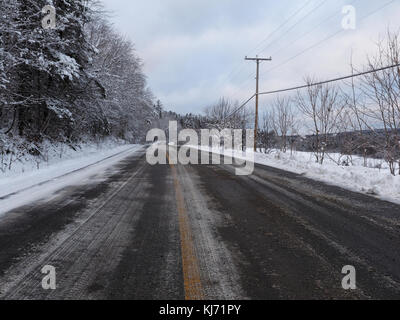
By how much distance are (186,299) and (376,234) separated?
351 centimetres

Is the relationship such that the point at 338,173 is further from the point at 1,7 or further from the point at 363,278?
the point at 1,7

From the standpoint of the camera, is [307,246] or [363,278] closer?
[363,278]

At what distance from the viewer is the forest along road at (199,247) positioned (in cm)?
258

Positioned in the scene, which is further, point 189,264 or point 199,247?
point 199,247

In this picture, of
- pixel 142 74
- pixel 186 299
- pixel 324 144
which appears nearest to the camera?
pixel 186 299

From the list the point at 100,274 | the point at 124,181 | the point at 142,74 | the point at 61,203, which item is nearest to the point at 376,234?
the point at 100,274

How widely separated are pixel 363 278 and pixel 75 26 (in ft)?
54.8

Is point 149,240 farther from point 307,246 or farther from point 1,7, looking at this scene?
point 1,7

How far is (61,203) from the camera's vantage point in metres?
5.82

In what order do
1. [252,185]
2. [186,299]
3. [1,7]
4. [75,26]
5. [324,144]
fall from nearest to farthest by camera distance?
1. [186,299]
2. [252,185]
3. [1,7]
4. [75,26]
5. [324,144]

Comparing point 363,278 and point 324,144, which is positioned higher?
point 324,144

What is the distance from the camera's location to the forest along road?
8.46ft

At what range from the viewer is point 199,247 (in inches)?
141
